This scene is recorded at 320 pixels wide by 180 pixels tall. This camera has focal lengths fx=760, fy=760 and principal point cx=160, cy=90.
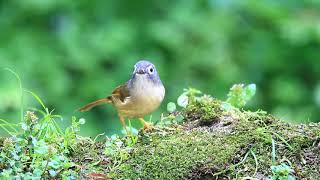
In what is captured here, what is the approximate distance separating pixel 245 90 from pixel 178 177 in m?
1.04

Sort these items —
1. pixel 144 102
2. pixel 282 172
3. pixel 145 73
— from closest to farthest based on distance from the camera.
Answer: pixel 282 172
pixel 144 102
pixel 145 73

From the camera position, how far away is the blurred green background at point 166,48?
7297 mm

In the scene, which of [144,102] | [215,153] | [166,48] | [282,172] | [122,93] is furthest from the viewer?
[166,48]

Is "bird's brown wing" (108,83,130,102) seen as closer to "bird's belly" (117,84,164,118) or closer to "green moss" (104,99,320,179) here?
"bird's belly" (117,84,164,118)

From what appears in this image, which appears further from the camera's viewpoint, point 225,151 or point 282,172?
point 225,151

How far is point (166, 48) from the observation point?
773 centimetres

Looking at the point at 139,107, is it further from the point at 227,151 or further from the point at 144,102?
the point at 227,151

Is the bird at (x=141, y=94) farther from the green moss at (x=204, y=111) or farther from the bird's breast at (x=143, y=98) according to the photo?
the green moss at (x=204, y=111)

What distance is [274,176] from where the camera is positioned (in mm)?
3314

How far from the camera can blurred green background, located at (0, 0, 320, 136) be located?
7.30 metres

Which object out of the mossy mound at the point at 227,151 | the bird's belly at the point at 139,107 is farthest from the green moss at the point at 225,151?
the bird's belly at the point at 139,107

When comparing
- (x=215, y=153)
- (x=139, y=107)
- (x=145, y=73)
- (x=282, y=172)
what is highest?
(x=145, y=73)

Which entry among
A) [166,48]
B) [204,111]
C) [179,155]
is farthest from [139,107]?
[166,48]

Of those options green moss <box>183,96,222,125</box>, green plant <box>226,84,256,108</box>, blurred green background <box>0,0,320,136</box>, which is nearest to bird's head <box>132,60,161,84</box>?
green moss <box>183,96,222,125</box>
